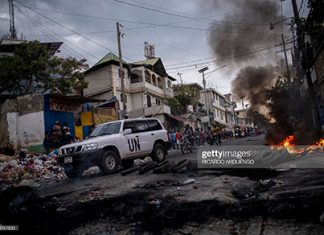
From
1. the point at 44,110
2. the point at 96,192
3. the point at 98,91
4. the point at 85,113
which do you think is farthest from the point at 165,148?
the point at 98,91

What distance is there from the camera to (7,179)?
11.5m

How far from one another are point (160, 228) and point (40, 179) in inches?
339

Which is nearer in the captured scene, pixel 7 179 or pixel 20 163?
pixel 7 179

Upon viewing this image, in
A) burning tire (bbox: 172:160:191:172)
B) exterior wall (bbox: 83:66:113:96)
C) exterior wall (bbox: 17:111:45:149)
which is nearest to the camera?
burning tire (bbox: 172:160:191:172)

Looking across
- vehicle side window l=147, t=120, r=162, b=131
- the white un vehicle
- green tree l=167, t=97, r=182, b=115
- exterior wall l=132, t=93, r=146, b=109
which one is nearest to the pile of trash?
the white un vehicle

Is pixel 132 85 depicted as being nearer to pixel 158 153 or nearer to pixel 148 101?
pixel 148 101

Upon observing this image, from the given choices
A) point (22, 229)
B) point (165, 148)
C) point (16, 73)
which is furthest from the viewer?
point (16, 73)

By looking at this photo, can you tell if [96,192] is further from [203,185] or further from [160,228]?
[160,228]

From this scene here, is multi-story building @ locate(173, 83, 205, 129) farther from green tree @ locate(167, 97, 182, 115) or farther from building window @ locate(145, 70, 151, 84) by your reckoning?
building window @ locate(145, 70, 151, 84)

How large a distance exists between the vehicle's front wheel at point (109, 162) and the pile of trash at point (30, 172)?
8.07 feet

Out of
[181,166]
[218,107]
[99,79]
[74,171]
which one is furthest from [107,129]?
[218,107]

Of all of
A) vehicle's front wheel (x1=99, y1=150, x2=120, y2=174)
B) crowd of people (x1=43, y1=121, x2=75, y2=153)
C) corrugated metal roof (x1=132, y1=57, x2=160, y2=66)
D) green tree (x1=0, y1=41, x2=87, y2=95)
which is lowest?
vehicle's front wheel (x1=99, y1=150, x2=120, y2=174)

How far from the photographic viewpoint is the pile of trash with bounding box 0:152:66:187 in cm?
1132

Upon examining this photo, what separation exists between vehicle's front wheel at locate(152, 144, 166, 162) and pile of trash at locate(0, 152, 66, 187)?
355 centimetres
